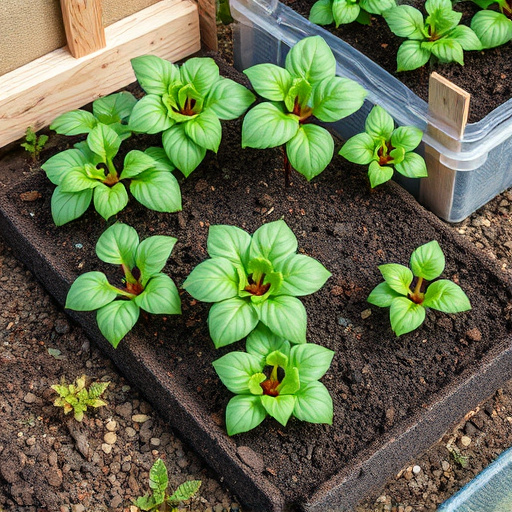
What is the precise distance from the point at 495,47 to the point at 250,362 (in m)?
1.68

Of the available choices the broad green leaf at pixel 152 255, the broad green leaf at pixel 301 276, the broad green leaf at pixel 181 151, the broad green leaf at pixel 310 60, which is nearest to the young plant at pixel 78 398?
the broad green leaf at pixel 152 255

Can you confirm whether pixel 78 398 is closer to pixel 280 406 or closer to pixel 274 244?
pixel 280 406

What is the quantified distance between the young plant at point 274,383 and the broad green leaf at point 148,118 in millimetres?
824

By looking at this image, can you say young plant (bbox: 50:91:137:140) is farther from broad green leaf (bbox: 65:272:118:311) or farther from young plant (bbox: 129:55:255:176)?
broad green leaf (bbox: 65:272:118:311)

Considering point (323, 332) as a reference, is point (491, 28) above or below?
above

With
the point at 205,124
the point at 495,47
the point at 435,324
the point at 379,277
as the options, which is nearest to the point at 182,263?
the point at 205,124

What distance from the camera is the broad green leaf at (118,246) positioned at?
267cm

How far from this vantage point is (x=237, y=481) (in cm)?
249

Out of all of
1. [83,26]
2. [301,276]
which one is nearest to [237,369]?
[301,276]

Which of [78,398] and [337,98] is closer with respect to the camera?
[78,398]

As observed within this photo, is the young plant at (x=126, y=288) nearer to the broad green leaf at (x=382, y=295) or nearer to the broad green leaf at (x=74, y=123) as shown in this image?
the broad green leaf at (x=74, y=123)

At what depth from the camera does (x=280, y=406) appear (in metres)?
2.41

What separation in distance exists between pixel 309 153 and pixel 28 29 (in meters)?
1.15

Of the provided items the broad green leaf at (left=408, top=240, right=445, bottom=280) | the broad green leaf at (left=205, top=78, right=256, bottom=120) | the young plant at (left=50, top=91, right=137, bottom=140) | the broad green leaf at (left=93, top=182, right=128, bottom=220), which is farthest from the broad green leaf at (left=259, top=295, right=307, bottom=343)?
the young plant at (left=50, top=91, right=137, bottom=140)
